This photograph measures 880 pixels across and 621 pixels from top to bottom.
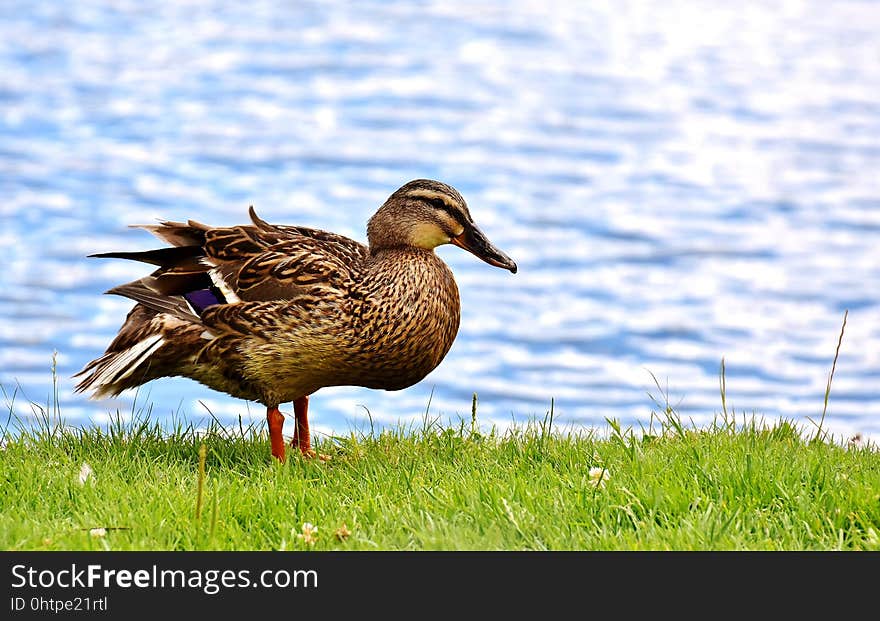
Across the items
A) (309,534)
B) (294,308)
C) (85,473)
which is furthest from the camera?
(294,308)

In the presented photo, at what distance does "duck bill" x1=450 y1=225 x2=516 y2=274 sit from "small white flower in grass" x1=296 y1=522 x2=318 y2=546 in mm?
2139

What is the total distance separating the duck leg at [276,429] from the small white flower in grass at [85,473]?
3.01ft

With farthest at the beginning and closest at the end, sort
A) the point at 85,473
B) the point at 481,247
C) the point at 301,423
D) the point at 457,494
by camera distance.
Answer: the point at 301,423
the point at 481,247
the point at 85,473
the point at 457,494

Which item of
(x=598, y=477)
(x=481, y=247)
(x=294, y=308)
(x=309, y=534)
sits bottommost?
(x=309, y=534)

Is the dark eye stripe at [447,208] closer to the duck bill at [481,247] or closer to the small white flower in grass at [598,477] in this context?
the duck bill at [481,247]

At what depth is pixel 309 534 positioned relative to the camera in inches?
169

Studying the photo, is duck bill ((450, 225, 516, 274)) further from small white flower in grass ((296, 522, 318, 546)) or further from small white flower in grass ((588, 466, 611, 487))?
small white flower in grass ((296, 522, 318, 546))

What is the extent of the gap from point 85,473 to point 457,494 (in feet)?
5.36

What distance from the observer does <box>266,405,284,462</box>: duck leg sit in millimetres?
5828

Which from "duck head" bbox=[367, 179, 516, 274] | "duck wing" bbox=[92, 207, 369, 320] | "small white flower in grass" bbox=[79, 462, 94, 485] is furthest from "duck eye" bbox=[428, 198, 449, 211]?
"small white flower in grass" bbox=[79, 462, 94, 485]

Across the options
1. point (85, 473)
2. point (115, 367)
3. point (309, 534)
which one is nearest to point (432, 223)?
point (115, 367)

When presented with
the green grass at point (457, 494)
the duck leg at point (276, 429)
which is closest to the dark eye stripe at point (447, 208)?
the green grass at point (457, 494)

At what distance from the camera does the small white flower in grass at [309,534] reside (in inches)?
169

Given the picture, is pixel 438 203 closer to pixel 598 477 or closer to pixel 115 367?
pixel 115 367
